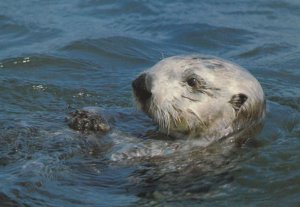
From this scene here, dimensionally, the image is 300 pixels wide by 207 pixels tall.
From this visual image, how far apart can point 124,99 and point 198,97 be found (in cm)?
175

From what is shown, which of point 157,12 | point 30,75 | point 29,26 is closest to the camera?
point 30,75

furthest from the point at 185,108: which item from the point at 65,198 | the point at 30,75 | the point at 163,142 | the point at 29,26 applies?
the point at 29,26

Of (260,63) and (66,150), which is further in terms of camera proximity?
(260,63)

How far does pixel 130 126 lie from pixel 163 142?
42 cm

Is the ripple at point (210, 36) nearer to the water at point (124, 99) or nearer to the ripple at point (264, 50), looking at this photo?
the water at point (124, 99)

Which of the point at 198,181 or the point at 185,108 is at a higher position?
the point at 185,108

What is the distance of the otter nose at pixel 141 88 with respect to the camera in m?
5.25

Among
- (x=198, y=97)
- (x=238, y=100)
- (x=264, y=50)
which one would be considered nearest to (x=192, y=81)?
(x=198, y=97)

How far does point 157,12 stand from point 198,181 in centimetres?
590

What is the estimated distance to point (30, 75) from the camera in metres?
7.70

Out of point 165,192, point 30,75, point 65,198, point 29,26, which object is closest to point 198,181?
point 165,192

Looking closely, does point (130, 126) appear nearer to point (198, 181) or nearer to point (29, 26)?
point (198, 181)

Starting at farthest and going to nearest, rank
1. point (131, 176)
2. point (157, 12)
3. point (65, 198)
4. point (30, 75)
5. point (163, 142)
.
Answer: point (157, 12) → point (30, 75) → point (163, 142) → point (131, 176) → point (65, 198)

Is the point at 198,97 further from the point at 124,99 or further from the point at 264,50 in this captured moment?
the point at 264,50
